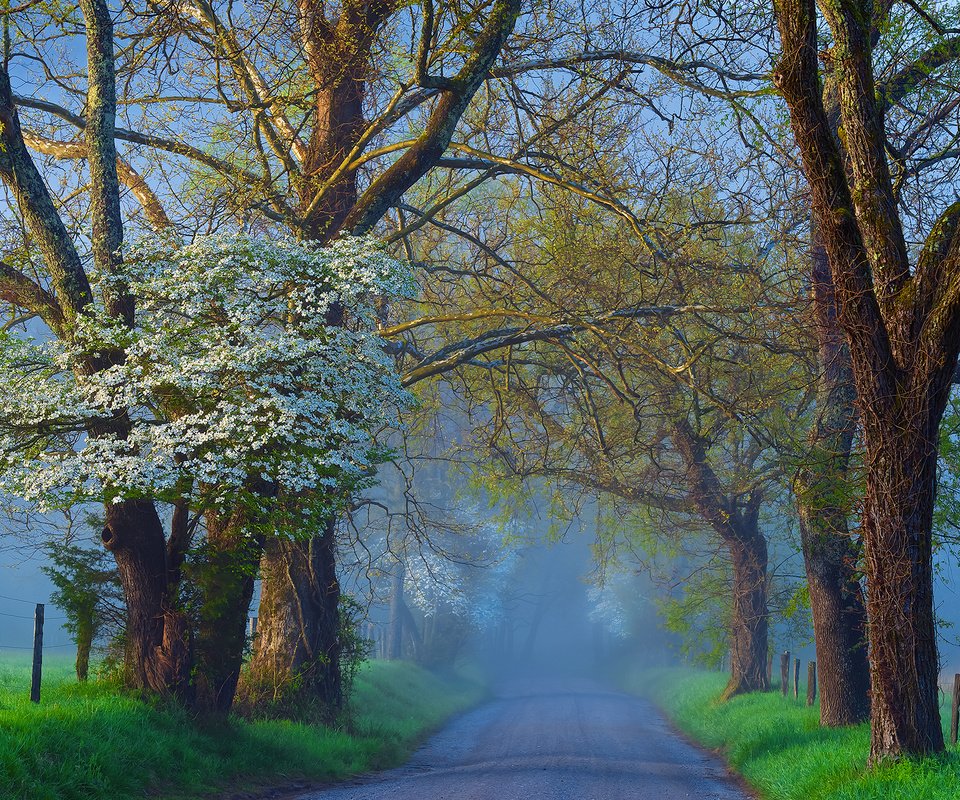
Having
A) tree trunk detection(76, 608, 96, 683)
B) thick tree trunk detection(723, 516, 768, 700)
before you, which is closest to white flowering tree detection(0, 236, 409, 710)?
tree trunk detection(76, 608, 96, 683)

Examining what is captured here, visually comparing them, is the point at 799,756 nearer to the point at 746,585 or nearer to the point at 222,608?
the point at 222,608

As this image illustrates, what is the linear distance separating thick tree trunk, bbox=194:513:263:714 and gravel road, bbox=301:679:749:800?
6.47 ft

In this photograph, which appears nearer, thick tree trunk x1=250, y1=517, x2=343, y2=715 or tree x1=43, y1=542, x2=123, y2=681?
tree x1=43, y1=542, x2=123, y2=681

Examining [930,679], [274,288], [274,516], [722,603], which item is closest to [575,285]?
[274,288]

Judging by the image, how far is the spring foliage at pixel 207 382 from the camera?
9359mm

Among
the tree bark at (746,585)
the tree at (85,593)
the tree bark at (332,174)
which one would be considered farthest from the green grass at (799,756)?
the tree at (85,593)

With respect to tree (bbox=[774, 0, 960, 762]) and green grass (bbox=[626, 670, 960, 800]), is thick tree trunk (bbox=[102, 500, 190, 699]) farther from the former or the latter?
tree (bbox=[774, 0, 960, 762])

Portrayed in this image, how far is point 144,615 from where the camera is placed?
1066 cm

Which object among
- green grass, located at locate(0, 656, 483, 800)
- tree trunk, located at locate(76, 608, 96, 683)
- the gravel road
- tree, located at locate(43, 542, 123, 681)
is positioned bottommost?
the gravel road

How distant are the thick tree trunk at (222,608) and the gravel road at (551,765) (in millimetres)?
1973

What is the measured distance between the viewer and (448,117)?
12500mm

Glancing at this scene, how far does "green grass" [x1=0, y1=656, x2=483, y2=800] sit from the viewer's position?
7.38 m

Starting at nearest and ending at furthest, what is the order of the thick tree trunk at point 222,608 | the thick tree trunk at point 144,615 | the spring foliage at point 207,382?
the spring foliage at point 207,382
the thick tree trunk at point 144,615
the thick tree trunk at point 222,608

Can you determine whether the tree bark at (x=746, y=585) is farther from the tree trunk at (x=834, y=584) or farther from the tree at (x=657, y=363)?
the tree trunk at (x=834, y=584)
